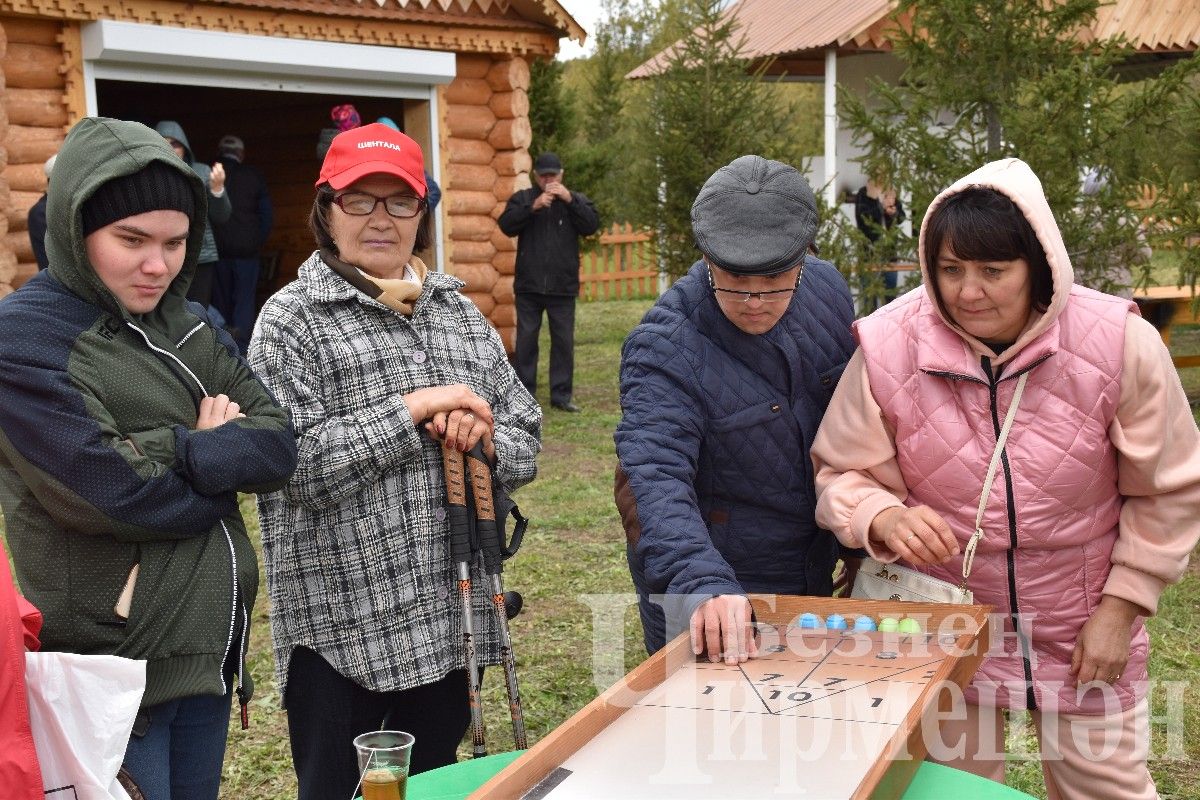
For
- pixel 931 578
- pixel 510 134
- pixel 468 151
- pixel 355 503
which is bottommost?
pixel 931 578

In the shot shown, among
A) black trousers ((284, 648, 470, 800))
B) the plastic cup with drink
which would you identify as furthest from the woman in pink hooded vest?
black trousers ((284, 648, 470, 800))

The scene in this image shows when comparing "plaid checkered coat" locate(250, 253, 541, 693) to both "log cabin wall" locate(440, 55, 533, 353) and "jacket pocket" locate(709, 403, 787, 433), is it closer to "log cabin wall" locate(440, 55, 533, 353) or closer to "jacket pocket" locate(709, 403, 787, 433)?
"jacket pocket" locate(709, 403, 787, 433)

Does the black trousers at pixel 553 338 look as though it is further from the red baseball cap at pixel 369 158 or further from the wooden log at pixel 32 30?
the red baseball cap at pixel 369 158

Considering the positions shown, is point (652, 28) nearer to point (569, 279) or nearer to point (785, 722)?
point (569, 279)

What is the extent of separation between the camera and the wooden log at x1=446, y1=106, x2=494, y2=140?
10.9m

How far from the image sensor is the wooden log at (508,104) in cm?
1107

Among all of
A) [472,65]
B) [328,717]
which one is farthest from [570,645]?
[472,65]

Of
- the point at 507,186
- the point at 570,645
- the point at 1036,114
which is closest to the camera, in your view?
the point at 570,645

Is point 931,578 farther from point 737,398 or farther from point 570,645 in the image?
point 570,645

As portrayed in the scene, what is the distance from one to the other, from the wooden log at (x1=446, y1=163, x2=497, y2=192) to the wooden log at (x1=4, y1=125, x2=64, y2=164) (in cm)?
345

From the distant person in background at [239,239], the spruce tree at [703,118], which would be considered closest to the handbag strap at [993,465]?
the distant person in background at [239,239]

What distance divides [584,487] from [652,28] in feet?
80.6

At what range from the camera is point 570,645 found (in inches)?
212

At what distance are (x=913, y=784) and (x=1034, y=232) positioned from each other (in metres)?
1.06
